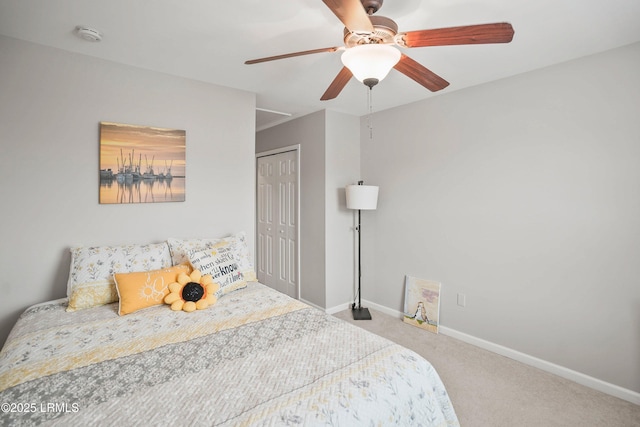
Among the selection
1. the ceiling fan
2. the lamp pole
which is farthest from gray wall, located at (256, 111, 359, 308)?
the ceiling fan

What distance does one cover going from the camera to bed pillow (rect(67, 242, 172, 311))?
2.02m

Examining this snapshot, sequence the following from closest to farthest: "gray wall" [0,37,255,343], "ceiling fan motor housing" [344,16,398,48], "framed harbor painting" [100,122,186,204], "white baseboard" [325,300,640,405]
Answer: "ceiling fan motor housing" [344,16,398,48] < "gray wall" [0,37,255,343] < "white baseboard" [325,300,640,405] < "framed harbor painting" [100,122,186,204]

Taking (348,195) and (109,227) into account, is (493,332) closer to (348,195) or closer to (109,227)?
(348,195)

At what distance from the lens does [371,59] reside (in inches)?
58.2

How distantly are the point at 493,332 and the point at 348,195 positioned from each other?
191 centimetres

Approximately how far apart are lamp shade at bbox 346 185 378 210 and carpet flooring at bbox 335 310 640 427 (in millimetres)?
1484

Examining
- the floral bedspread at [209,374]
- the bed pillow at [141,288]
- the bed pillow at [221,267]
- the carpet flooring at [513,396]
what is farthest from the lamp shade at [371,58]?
the carpet flooring at [513,396]

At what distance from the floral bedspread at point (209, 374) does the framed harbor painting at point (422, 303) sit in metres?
1.79

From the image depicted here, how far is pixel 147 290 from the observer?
203cm

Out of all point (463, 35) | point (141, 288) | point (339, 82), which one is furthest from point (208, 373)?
point (463, 35)

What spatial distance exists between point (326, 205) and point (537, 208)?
80.1 inches

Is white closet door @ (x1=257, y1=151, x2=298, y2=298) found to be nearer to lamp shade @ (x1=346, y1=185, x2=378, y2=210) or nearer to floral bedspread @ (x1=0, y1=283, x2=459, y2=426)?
lamp shade @ (x1=346, y1=185, x2=378, y2=210)

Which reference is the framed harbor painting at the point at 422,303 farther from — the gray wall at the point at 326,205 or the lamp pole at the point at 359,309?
the gray wall at the point at 326,205

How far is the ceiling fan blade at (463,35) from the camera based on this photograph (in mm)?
A: 1305
